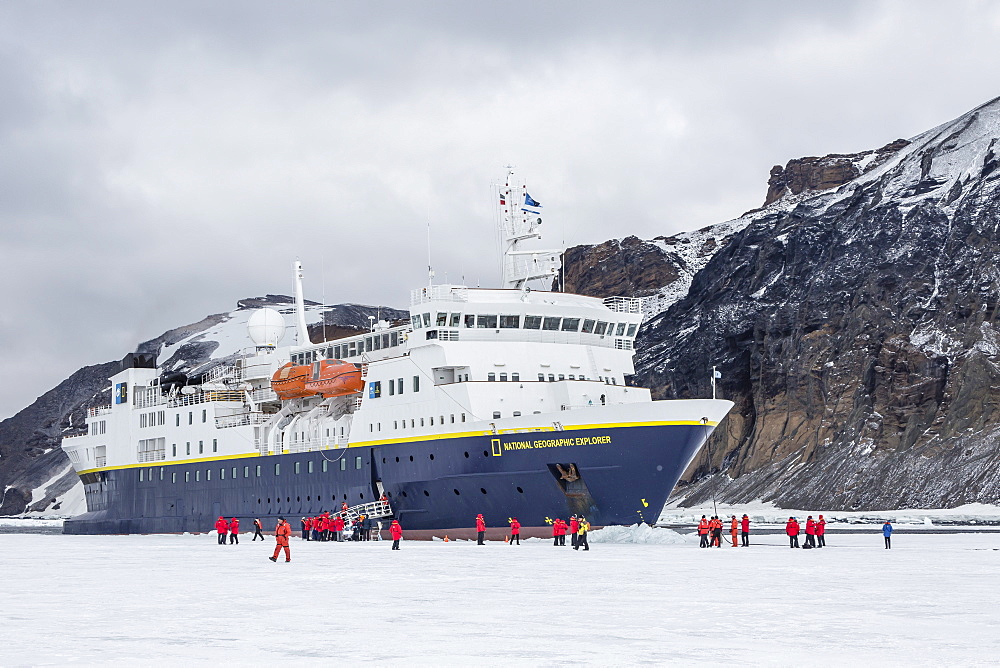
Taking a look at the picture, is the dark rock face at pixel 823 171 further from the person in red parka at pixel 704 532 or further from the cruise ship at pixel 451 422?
the person in red parka at pixel 704 532

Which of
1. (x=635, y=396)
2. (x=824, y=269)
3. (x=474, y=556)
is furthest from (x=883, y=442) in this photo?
(x=474, y=556)

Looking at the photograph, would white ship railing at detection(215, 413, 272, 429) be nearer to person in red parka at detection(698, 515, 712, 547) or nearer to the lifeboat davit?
the lifeboat davit

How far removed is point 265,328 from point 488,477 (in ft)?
67.5

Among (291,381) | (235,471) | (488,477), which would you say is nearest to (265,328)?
(291,381)

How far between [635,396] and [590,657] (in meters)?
31.2

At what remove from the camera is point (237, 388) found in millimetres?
52062

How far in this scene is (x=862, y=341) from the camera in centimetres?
9494

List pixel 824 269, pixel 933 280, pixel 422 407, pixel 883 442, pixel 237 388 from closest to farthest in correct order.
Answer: pixel 422 407 → pixel 237 388 → pixel 883 442 → pixel 933 280 → pixel 824 269

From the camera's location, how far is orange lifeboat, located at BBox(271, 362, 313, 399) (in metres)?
46.7

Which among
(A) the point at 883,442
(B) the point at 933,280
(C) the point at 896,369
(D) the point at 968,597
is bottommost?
(D) the point at 968,597

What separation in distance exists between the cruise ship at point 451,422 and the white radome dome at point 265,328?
21 centimetres

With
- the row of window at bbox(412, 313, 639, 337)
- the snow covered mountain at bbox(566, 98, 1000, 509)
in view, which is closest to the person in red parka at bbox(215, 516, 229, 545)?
the row of window at bbox(412, 313, 639, 337)

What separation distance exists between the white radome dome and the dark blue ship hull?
7.72 metres

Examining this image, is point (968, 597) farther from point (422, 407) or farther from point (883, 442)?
point (883, 442)
